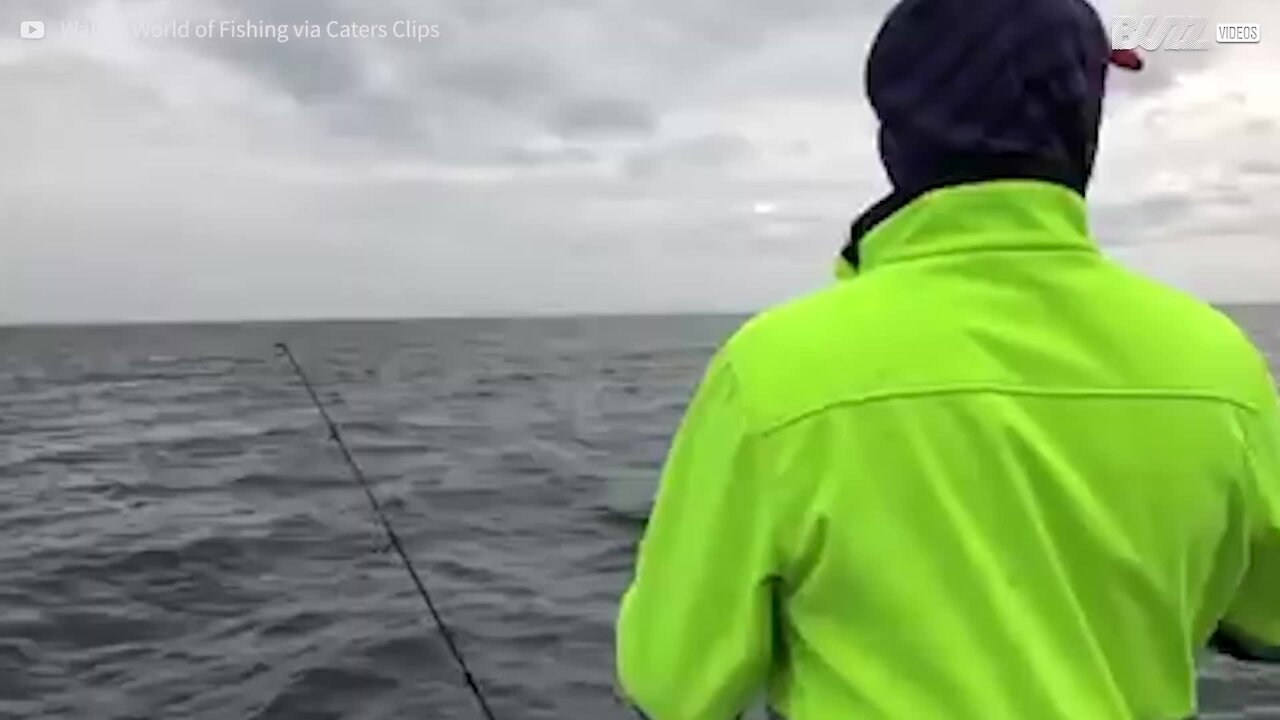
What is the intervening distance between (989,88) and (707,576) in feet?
2.49

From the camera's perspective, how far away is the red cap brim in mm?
2154

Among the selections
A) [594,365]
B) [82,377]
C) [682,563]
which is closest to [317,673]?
[682,563]

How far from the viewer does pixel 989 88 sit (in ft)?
6.30

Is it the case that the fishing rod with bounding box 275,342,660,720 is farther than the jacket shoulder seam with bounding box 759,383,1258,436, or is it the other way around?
the fishing rod with bounding box 275,342,660,720

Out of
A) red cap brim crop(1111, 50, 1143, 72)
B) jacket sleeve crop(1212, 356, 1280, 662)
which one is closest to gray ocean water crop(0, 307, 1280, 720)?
jacket sleeve crop(1212, 356, 1280, 662)

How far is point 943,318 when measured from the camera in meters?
1.86

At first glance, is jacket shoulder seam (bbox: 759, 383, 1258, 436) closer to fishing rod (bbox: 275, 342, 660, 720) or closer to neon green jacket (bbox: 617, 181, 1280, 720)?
neon green jacket (bbox: 617, 181, 1280, 720)

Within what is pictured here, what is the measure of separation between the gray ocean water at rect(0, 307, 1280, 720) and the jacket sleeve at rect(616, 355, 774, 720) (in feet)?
24.8

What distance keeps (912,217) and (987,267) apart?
125 mm

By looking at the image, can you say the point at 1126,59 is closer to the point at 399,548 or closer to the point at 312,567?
the point at 399,548

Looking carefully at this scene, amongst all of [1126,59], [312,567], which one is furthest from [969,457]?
[312,567]

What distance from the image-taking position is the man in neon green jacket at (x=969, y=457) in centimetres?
183

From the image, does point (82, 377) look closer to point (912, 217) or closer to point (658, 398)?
point (658, 398)

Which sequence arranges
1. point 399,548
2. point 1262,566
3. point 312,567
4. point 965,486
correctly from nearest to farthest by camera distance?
1. point 965,486
2. point 1262,566
3. point 399,548
4. point 312,567
